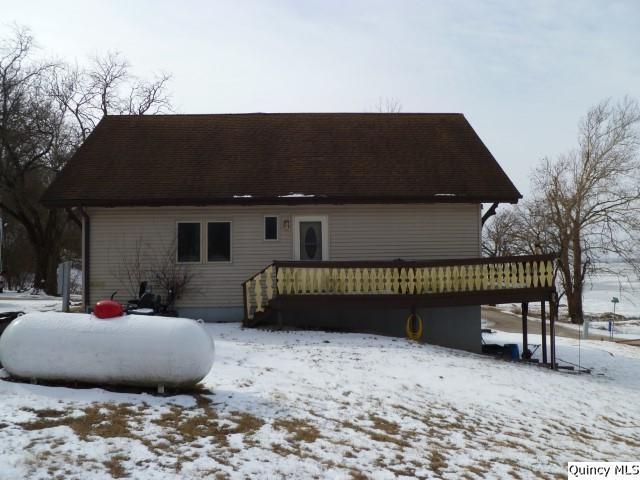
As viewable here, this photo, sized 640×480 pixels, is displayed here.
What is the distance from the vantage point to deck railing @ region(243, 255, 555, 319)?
13.3m

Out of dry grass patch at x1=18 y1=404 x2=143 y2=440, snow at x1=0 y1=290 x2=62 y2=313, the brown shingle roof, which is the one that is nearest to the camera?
dry grass patch at x1=18 y1=404 x2=143 y2=440

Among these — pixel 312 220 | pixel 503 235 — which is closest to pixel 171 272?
pixel 312 220

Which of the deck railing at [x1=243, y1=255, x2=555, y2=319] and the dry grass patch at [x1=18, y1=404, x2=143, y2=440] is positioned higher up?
the deck railing at [x1=243, y1=255, x2=555, y2=319]

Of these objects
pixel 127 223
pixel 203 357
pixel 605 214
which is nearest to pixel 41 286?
pixel 127 223

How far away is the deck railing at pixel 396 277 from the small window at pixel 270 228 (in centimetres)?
196

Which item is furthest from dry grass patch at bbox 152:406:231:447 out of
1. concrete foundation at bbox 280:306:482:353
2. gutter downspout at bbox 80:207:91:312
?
gutter downspout at bbox 80:207:91:312

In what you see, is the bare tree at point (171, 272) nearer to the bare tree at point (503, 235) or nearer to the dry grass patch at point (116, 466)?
the dry grass patch at point (116, 466)

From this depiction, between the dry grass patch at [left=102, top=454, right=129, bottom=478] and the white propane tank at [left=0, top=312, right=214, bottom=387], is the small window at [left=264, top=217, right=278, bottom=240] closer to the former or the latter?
the white propane tank at [left=0, top=312, right=214, bottom=387]

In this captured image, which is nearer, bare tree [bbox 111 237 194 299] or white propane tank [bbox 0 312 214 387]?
white propane tank [bbox 0 312 214 387]

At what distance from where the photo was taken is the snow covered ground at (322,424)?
4961mm

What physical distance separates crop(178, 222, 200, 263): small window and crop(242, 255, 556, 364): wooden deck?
90.3 inches

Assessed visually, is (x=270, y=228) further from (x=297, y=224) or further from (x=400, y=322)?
(x=400, y=322)

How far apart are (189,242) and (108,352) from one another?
889 centimetres

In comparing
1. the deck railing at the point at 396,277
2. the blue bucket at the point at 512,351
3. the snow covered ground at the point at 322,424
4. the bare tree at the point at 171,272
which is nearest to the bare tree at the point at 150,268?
the bare tree at the point at 171,272
